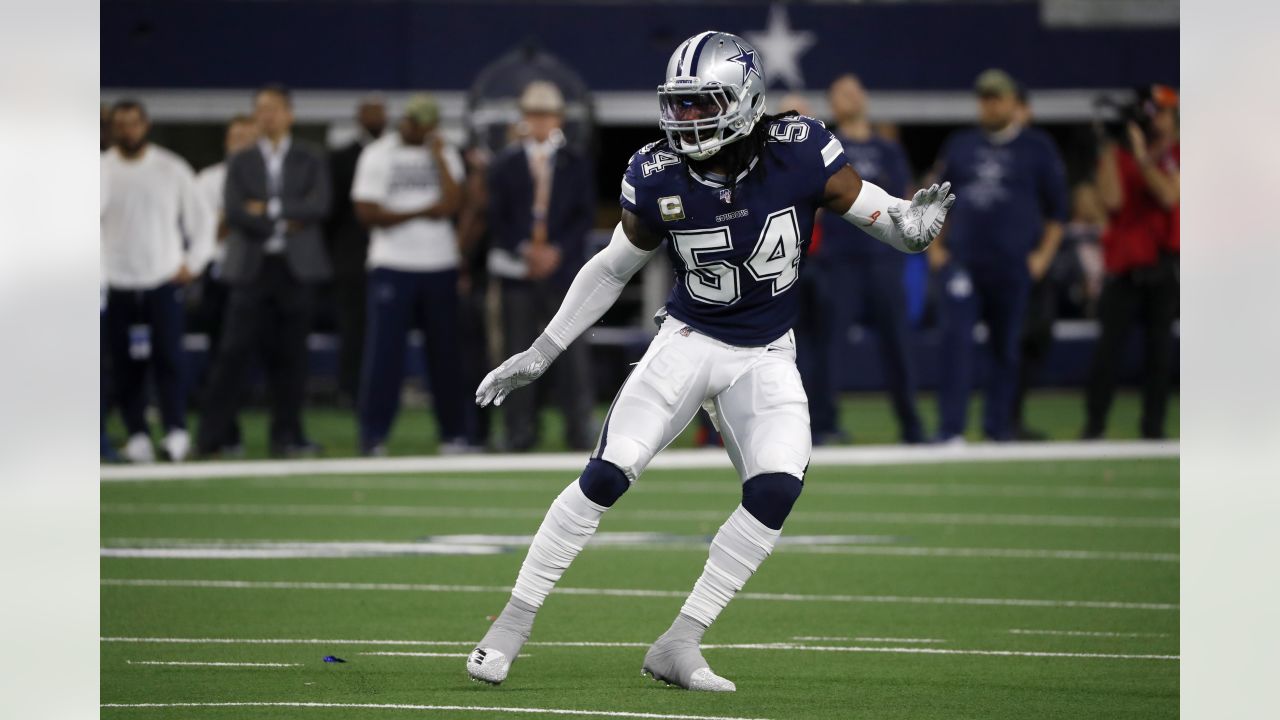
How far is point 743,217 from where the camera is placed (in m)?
6.28

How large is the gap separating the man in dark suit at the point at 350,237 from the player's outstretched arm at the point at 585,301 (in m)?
9.15

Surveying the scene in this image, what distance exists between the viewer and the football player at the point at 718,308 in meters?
6.18

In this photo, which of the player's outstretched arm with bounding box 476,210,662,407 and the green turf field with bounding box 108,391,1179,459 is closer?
the player's outstretched arm with bounding box 476,210,662,407

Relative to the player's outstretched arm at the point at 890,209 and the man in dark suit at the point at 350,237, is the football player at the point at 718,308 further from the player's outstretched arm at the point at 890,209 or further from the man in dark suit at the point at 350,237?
the man in dark suit at the point at 350,237

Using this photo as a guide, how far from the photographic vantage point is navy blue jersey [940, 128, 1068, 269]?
14.1 meters

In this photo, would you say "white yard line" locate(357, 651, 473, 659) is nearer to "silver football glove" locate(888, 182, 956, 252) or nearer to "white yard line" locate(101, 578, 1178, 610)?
"white yard line" locate(101, 578, 1178, 610)

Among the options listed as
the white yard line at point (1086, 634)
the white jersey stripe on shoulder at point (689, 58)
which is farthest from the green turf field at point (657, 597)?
the white jersey stripe on shoulder at point (689, 58)

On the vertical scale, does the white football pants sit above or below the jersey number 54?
below

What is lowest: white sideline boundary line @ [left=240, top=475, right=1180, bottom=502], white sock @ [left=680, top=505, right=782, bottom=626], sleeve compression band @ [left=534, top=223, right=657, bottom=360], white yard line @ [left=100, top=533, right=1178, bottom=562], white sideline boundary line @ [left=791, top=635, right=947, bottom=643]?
white sideline boundary line @ [left=240, top=475, right=1180, bottom=502]

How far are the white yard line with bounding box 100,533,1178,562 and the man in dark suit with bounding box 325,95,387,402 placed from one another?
5.91 metres

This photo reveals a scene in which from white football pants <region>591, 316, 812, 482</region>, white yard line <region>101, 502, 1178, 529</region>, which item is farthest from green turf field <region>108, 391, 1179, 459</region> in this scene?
white football pants <region>591, 316, 812, 482</region>

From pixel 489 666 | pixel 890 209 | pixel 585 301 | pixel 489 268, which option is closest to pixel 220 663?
pixel 489 666

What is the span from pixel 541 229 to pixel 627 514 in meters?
3.13
